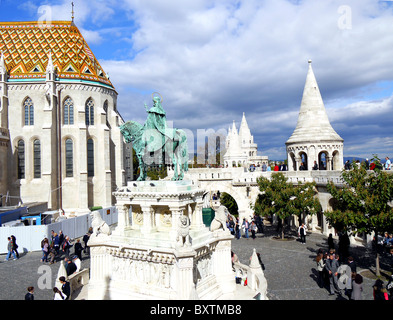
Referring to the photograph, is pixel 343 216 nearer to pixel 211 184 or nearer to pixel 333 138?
pixel 333 138

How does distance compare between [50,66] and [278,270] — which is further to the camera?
[50,66]

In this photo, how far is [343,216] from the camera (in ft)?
35.0

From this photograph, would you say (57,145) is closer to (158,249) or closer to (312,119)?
(312,119)

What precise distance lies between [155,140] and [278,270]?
299 inches

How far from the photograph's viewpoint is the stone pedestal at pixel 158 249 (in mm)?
6727

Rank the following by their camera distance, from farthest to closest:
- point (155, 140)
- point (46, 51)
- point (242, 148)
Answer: point (242, 148) < point (46, 51) < point (155, 140)

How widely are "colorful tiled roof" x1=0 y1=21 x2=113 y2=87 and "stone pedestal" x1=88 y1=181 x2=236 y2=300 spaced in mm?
24126

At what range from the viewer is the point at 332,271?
29.3 ft

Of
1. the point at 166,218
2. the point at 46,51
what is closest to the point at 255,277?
the point at 166,218

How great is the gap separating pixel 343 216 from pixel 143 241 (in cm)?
763

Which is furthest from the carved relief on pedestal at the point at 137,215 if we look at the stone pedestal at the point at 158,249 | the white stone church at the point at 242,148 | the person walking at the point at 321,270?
the white stone church at the point at 242,148

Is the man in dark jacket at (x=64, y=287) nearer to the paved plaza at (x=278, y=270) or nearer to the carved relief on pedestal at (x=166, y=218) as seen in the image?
the paved plaza at (x=278, y=270)

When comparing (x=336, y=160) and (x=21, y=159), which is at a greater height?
(x=21, y=159)
